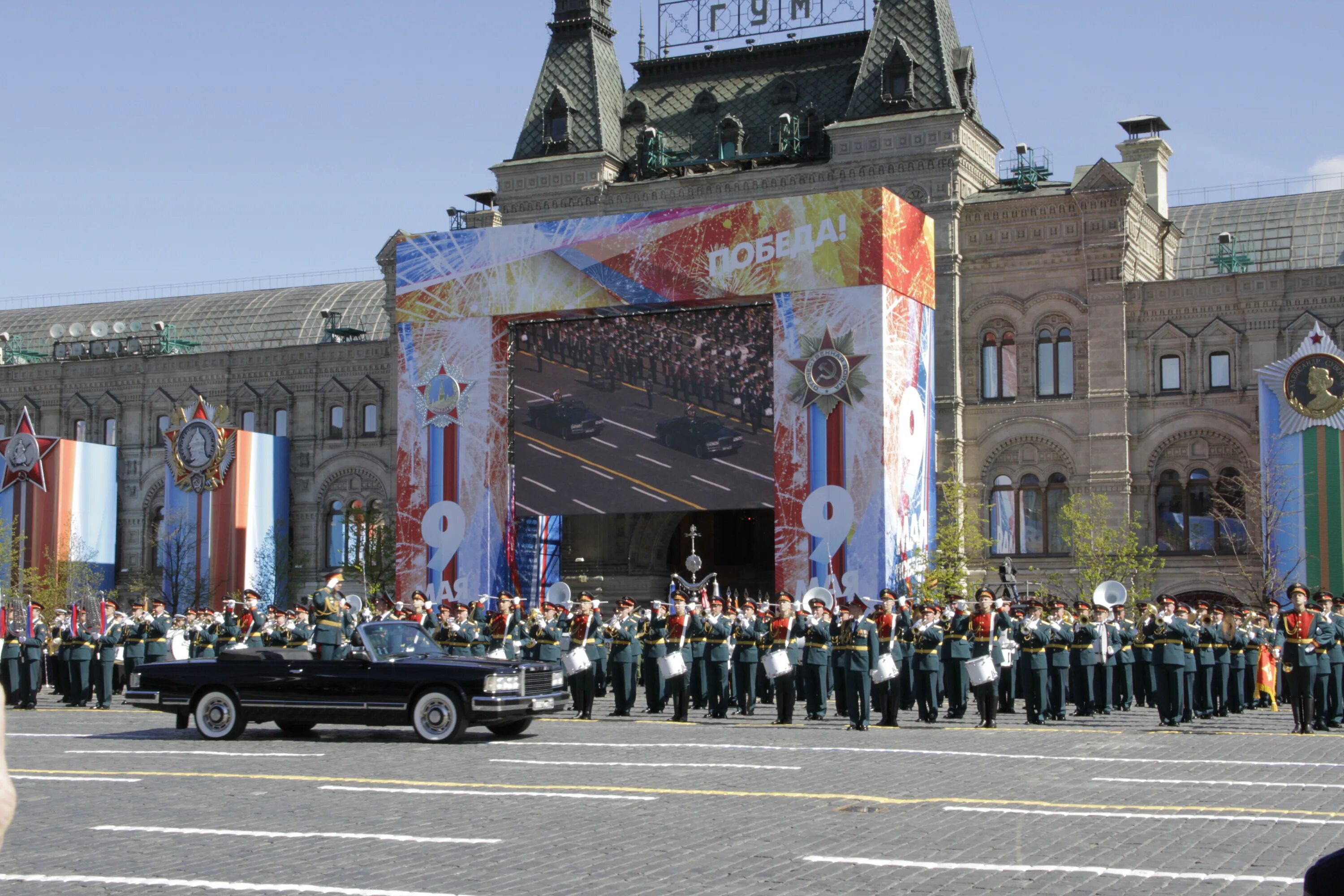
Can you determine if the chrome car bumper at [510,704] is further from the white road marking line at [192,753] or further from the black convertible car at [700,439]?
the black convertible car at [700,439]

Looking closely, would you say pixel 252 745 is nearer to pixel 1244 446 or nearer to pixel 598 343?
pixel 598 343

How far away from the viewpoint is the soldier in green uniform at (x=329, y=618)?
78.9ft

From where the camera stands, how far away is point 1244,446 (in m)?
45.8

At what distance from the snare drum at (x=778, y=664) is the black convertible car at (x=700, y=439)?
21.8m

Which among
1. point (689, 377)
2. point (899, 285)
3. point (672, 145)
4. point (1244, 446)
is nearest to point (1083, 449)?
point (1244, 446)

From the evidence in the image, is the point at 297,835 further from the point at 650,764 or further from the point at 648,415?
the point at 648,415

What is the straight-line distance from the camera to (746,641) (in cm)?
2498

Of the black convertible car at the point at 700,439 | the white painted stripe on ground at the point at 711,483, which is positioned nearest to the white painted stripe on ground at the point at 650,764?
the white painted stripe on ground at the point at 711,483

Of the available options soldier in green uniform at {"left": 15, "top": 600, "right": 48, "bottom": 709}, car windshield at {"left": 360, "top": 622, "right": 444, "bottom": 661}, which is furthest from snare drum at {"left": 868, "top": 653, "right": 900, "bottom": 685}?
soldier in green uniform at {"left": 15, "top": 600, "right": 48, "bottom": 709}

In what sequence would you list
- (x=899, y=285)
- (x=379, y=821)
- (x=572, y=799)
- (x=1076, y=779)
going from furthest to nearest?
(x=899, y=285) < (x=1076, y=779) < (x=572, y=799) < (x=379, y=821)

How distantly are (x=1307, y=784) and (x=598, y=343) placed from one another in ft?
108

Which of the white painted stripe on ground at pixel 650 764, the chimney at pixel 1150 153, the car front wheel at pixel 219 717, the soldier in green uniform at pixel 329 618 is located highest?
the chimney at pixel 1150 153

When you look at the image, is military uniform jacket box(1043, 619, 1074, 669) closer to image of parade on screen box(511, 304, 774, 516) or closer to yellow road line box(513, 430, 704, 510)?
image of parade on screen box(511, 304, 774, 516)

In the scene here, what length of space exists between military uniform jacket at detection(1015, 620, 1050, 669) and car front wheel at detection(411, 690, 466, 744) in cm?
828
